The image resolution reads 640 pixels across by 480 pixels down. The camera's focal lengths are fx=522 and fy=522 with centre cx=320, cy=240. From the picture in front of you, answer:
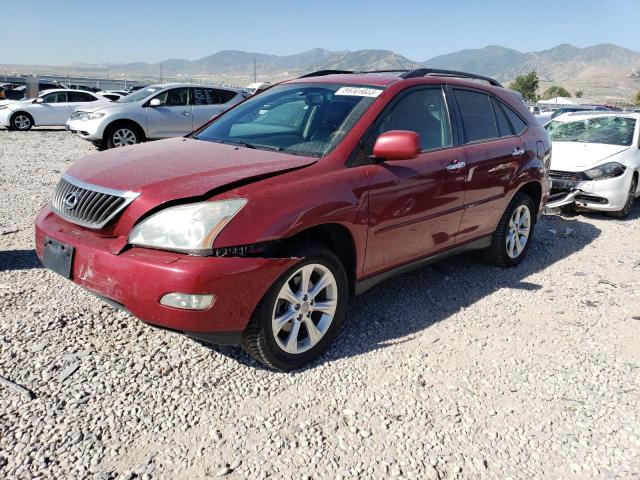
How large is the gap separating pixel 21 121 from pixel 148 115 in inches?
327

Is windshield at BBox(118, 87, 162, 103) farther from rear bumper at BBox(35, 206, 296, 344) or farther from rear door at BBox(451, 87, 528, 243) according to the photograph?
rear bumper at BBox(35, 206, 296, 344)

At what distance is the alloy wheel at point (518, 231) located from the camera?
5.06 meters

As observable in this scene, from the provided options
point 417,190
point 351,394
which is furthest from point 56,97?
point 351,394

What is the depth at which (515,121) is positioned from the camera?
5023 millimetres

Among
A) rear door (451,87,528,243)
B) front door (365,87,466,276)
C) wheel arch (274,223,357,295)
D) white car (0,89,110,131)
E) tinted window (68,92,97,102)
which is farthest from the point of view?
tinted window (68,92,97,102)

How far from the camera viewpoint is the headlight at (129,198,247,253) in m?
2.62

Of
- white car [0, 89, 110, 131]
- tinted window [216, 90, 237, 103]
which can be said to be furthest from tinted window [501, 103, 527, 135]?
white car [0, 89, 110, 131]

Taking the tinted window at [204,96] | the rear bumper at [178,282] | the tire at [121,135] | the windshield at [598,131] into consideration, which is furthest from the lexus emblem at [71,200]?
the tinted window at [204,96]

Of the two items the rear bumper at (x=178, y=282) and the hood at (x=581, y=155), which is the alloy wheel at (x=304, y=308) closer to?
the rear bumper at (x=178, y=282)

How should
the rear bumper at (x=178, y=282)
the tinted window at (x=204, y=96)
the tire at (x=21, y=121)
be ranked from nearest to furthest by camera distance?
1. the rear bumper at (x=178, y=282)
2. the tinted window at (x=204, y=96)
3. the tire at (x=21, y=121)

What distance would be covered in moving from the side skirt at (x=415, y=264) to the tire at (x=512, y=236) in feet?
0.48

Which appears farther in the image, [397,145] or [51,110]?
[51,110]

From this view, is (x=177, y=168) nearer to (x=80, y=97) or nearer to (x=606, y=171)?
(x=606, y=171)

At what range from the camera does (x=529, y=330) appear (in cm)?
387
